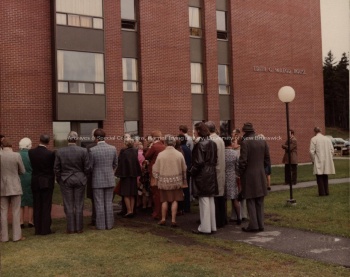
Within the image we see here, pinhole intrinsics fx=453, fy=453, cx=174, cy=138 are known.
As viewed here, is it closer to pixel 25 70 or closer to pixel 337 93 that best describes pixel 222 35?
pixel 25 70

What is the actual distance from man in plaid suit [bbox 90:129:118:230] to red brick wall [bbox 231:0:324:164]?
1740 centimetres

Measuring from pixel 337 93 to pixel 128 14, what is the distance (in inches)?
2415

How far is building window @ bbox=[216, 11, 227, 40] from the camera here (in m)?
25.7

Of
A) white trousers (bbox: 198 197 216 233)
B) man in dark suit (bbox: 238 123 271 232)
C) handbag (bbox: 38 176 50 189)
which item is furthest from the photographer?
handbag (bbox: 38 176 50 189)

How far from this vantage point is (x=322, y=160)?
1259 centimetres

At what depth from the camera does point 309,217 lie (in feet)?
31.0

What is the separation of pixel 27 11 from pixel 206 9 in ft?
32.3

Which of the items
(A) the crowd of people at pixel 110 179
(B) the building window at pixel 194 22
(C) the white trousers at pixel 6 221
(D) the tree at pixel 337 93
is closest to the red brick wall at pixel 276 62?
(B) the building window at pixel 194 22

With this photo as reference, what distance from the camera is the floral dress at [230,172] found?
9.02 metres

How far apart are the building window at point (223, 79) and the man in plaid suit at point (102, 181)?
56.6 ft

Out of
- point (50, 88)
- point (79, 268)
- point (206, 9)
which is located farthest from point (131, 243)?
point (206, 9)

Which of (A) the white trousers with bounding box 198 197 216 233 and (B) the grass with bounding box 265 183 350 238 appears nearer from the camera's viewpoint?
(A) the white trousers with bounding box 198 197 216 233

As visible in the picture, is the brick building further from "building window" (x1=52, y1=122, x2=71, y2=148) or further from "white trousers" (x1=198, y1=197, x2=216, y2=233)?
"white trousers" (x1=198, y1=197, x2=216, y2=233)

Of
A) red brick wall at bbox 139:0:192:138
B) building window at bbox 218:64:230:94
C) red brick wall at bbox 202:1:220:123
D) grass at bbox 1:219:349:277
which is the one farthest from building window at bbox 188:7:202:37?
grass at bbox 1:219:349:277
